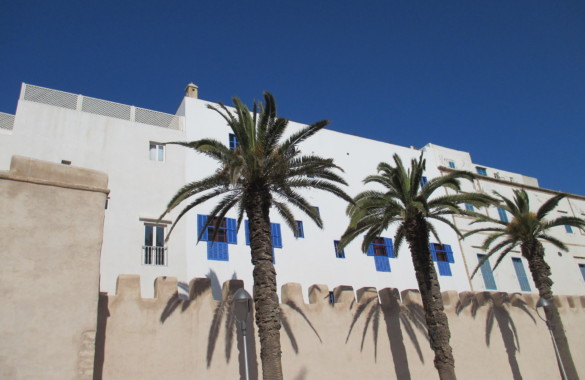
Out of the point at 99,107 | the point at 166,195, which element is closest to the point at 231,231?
the point at 166,195

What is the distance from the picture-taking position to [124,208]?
751 inches

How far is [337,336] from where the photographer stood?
55.1 ft

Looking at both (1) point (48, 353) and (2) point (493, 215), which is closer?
(1) point (48, 353)

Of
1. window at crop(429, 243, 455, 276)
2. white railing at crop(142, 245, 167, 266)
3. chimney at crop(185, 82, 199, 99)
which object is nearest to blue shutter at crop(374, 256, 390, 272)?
window at crop(429, 243, 455, 276)

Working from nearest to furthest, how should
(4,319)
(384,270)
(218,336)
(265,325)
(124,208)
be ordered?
(4,319) < (265,325) < (218,336) < (124,208) < (384,270)

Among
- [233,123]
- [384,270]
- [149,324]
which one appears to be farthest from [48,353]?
[384,270]

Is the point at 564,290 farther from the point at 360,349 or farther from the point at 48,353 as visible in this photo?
the point at 48,353

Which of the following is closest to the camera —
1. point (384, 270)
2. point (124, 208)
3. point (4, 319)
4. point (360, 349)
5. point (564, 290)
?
point (4, 319)

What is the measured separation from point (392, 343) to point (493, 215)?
15.3 m

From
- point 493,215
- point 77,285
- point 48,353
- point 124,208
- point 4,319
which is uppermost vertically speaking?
point 493,215

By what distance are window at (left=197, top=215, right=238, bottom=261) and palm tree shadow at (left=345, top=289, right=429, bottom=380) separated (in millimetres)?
5779

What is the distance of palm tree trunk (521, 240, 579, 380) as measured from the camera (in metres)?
20.5

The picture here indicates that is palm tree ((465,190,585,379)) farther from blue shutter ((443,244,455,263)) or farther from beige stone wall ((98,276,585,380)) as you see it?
blue shutter ((443,244,455,263))

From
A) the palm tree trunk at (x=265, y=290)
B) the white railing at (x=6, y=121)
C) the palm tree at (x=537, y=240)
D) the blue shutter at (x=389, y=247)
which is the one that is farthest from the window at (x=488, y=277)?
the white railing at (x=6, y=121)
